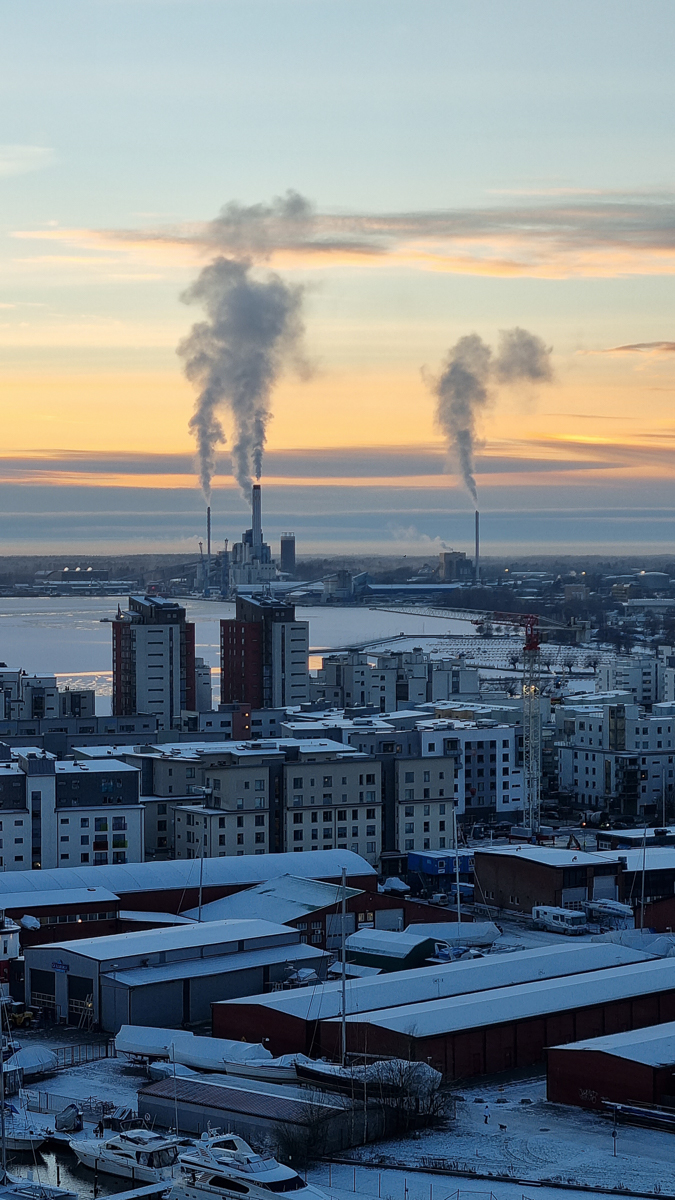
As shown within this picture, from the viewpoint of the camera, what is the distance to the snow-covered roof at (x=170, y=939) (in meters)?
8.51

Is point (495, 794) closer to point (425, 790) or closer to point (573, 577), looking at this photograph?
point (425, 790)

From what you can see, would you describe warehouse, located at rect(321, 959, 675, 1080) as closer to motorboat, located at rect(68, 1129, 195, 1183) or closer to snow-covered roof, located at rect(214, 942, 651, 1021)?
snow-covered roof, located at rect(214, 942, 651, 1021)

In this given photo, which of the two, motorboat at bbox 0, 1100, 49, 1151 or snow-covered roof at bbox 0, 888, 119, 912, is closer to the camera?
motorboat at bbox 0, 1100, 49, 1151

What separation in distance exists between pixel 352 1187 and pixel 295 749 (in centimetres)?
715

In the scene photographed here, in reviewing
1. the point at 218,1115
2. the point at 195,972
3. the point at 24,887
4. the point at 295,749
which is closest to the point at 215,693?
the point at 295,749

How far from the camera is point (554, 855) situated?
11.5 m

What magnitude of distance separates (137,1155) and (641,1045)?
2.12 metres

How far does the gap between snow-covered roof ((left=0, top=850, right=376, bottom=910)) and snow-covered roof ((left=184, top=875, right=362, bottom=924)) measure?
24 cm

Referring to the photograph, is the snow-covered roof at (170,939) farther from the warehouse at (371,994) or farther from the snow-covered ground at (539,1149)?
the snow-covered ground at (539,1149)

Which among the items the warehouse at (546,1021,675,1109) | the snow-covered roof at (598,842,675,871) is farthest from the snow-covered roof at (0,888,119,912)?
the snow-covered roof at (598,842,675,871)

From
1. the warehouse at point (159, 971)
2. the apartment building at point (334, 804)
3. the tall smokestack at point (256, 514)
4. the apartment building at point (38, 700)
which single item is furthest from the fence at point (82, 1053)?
the tall smokestack at point (256, 514)

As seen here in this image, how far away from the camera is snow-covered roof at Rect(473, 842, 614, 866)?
1127 cm

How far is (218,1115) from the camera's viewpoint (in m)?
6.37

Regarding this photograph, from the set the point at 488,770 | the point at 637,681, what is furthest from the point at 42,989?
the point at 637,681
